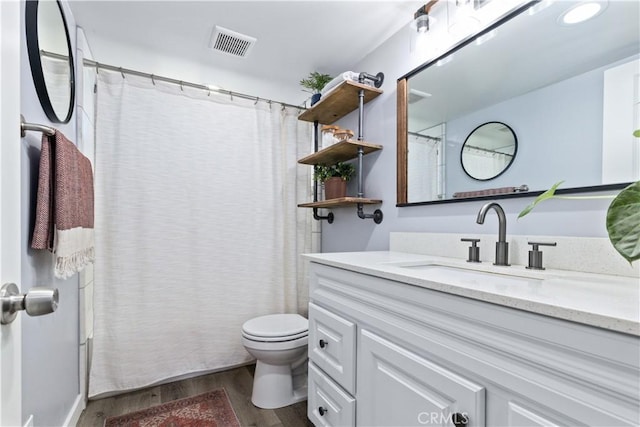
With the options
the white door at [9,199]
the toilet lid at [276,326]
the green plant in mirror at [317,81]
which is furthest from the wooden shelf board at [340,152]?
the white door at [9,199]

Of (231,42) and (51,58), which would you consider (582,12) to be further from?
(51,58)

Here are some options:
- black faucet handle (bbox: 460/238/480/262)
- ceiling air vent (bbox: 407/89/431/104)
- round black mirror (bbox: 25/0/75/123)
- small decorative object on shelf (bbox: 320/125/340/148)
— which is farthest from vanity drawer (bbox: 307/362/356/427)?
round black mirror (bbox: 25/0/75/123)

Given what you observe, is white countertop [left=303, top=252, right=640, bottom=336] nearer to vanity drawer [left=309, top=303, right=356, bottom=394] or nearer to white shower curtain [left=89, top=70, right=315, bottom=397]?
vanity drawer [left=309, top=303, right=356, bottom=394]

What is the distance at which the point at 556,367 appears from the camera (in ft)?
1.86

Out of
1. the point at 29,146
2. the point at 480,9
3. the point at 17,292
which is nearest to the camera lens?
the point at 17,292

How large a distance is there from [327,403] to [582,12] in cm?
169

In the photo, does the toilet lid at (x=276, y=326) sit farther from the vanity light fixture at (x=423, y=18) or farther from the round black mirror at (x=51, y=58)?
the vanity light fixture at (x=423, y=18)

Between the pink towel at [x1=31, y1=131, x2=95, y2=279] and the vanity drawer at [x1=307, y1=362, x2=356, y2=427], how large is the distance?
3.46ft

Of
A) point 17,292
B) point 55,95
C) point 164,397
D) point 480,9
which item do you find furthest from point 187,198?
point 480,9

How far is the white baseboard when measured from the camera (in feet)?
4.70

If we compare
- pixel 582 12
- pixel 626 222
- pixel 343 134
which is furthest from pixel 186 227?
pixel 582 12

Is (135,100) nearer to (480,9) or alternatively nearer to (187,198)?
(187,198)

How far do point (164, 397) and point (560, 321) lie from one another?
2.04 metres

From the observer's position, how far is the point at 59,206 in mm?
1033
